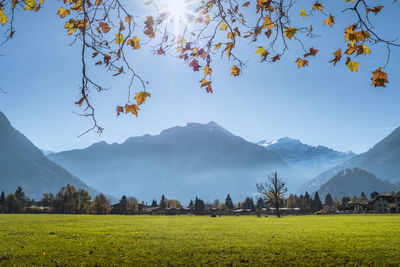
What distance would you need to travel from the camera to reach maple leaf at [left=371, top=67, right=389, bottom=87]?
4.07 meters

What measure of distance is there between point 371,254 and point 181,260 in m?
6.43

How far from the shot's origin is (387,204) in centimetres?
10844

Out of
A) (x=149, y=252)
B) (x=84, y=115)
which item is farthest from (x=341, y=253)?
(x=84, y=115)

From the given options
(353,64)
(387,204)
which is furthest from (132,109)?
(387,204)

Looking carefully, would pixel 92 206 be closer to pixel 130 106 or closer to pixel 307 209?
pixel 307 209

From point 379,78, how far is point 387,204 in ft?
429

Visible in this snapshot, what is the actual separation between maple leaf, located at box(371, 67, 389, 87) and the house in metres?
128

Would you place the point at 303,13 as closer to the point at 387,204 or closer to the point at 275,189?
the point at 275,189

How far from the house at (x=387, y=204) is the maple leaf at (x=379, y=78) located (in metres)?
128

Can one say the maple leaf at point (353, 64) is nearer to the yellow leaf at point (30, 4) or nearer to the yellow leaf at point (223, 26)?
the yellow leaf at point (223, 26)

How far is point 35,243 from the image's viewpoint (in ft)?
38.9

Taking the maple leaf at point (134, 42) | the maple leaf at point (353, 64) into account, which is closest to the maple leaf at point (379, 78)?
the maple leaf at point (353, 64)

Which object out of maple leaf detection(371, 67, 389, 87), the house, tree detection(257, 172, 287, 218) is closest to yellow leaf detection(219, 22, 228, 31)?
maple leaf detection(371, 67, 389, 87)

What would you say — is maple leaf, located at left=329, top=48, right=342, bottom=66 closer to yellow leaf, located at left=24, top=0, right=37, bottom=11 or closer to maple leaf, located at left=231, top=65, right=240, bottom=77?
maple leaf, located at left=231, top=65, right=240, bottom=77
